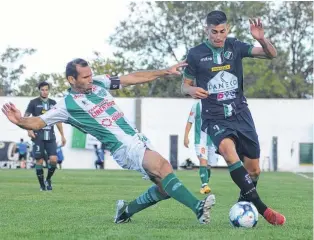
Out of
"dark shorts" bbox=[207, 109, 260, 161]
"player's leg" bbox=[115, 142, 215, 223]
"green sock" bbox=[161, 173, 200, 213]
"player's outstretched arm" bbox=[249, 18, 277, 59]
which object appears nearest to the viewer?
"player's leg" bbox=[115, 142, 215, 223]

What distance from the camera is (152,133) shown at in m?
45.3

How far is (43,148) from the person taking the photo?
18.5 metres

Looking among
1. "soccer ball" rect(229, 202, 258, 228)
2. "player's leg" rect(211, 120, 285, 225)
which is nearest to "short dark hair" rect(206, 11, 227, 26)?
"player's leg" rect(211, 120, 285, 225)

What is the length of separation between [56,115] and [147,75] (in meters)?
1.08

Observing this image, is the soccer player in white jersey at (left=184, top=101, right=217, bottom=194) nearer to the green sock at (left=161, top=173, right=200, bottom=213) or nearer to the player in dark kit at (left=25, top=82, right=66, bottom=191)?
the player in dark kit at (left=25, top=82, right=66, bottom=191)

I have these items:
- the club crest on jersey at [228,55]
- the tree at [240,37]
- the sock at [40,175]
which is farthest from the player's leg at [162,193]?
the tree at [240,37]

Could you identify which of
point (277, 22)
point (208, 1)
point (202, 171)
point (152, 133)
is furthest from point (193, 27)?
point (202, 171)

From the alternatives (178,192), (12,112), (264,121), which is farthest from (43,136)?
(264,121)

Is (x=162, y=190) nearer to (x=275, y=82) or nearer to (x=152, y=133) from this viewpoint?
(x=152, y=133)

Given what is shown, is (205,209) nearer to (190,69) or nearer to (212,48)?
(190,69)

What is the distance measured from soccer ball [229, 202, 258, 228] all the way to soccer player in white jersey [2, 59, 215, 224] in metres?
0.76

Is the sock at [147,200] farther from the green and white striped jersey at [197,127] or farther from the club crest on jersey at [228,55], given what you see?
the green and white striped jersey at [197,127]

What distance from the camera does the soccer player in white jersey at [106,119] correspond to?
9.31 m

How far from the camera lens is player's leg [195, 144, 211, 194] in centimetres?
1712
